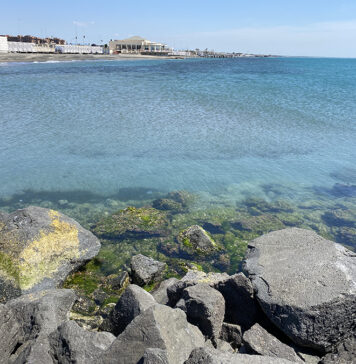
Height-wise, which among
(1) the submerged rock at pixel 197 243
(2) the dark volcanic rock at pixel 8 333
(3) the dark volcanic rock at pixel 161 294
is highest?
(2) the dark volcanic rock at pixel 8 333

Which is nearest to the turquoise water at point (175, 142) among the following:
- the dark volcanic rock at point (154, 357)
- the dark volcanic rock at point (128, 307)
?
the dark volcanic rock at point (128, 307)

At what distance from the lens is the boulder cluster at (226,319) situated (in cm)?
504

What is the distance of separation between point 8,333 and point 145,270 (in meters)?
3.74

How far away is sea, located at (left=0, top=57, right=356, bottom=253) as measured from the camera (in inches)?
588

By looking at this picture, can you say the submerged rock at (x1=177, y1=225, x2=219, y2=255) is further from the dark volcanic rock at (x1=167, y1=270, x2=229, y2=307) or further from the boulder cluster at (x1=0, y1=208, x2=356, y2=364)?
the dark volcanic rock at (x1=167, y1=270, x2=229, y2=307)

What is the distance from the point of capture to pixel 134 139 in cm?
2114

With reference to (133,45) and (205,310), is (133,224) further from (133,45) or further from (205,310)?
(133,45)

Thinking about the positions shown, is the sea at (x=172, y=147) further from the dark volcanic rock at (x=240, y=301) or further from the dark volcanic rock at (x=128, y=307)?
the dark volcanic rock at (x=128, y=307)

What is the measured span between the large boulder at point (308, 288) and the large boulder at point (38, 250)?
4.50 metres

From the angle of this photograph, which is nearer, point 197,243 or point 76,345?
point 76,345

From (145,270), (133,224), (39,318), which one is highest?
(39,318)

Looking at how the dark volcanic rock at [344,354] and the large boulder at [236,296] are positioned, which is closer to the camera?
the dark volcanic rock at [344,354]

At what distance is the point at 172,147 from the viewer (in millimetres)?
19875

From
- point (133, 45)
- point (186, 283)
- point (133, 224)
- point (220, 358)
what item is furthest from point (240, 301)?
point (133, 45)
